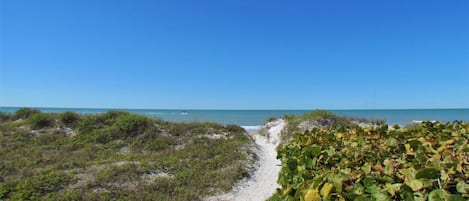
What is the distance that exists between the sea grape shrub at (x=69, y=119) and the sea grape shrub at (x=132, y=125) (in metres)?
2.64

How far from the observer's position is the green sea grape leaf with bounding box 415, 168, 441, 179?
4.43ft

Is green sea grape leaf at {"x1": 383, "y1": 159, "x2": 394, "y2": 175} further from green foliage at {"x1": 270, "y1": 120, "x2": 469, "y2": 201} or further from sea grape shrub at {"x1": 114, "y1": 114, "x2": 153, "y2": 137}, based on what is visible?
sea grape shrub at {"x1": 114, "y1": 114, "x2": 153, "y2": 137}

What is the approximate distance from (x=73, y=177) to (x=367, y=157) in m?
6.96

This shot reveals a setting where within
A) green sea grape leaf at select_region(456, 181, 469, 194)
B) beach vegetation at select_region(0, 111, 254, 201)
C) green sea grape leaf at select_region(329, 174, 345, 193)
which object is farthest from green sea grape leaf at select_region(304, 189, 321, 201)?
beach vegetation at select_region(0, 111, 254, 201)

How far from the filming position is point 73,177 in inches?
263

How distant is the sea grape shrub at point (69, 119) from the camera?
1350cm

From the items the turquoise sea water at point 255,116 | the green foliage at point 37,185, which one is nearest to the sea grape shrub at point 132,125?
the turquoise sea water at point 255,116

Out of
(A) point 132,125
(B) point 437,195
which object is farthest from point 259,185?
(A) point 132,125

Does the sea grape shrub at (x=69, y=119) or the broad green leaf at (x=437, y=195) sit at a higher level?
the broad green leaf at (x=437, y=195)

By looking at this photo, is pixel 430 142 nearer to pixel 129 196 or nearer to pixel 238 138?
pixel 129 196

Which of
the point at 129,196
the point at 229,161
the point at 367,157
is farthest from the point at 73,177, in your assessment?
the point at 367,157

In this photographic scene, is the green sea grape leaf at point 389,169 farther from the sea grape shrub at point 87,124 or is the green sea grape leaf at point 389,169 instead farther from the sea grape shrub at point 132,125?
the sea grape shrub at point 87,124

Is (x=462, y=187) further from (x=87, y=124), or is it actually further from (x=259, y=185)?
(x=87, y=124)

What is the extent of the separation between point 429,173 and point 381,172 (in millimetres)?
292
